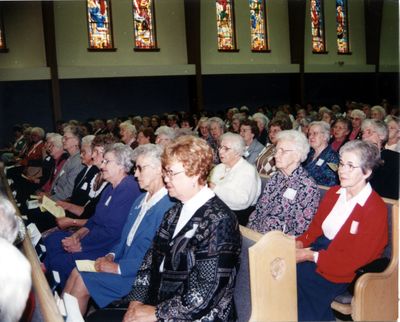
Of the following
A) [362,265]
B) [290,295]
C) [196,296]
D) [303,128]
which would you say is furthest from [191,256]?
[303,128]

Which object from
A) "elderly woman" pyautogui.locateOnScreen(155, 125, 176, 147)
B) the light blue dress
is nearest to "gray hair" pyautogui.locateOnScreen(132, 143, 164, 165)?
the light blue dress

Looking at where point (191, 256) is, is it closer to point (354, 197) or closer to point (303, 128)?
point (354, 197)

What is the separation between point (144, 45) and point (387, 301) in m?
13.4

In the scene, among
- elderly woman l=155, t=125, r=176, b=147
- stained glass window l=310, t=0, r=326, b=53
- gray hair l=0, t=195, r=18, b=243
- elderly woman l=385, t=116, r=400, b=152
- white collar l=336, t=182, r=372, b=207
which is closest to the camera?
gray hair l=0, t=195, r=18, b=243

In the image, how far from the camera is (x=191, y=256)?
238 cm

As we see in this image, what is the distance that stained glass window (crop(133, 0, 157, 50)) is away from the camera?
14867 millimetres

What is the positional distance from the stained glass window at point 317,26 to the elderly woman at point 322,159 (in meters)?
13.9

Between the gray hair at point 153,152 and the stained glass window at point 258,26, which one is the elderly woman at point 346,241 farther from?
the stained glass window at point 258,26

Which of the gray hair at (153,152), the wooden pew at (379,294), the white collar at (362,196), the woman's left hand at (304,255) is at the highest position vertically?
the gray hair at (153,152)

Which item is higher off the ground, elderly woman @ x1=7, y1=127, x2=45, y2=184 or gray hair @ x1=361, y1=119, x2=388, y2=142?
gray hair @ x1=361, y1=119, x2=388, y2=142

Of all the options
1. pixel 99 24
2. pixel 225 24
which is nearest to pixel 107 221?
pixel 99 24

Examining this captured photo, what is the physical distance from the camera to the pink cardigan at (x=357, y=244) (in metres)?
2.94

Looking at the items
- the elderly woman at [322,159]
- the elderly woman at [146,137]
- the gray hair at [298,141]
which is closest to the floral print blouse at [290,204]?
the gray hair at [298,141]

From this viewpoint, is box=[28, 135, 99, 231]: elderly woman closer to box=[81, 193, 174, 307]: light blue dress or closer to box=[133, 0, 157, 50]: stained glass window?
box=[81, 193, 174, 307]: light blue dress
